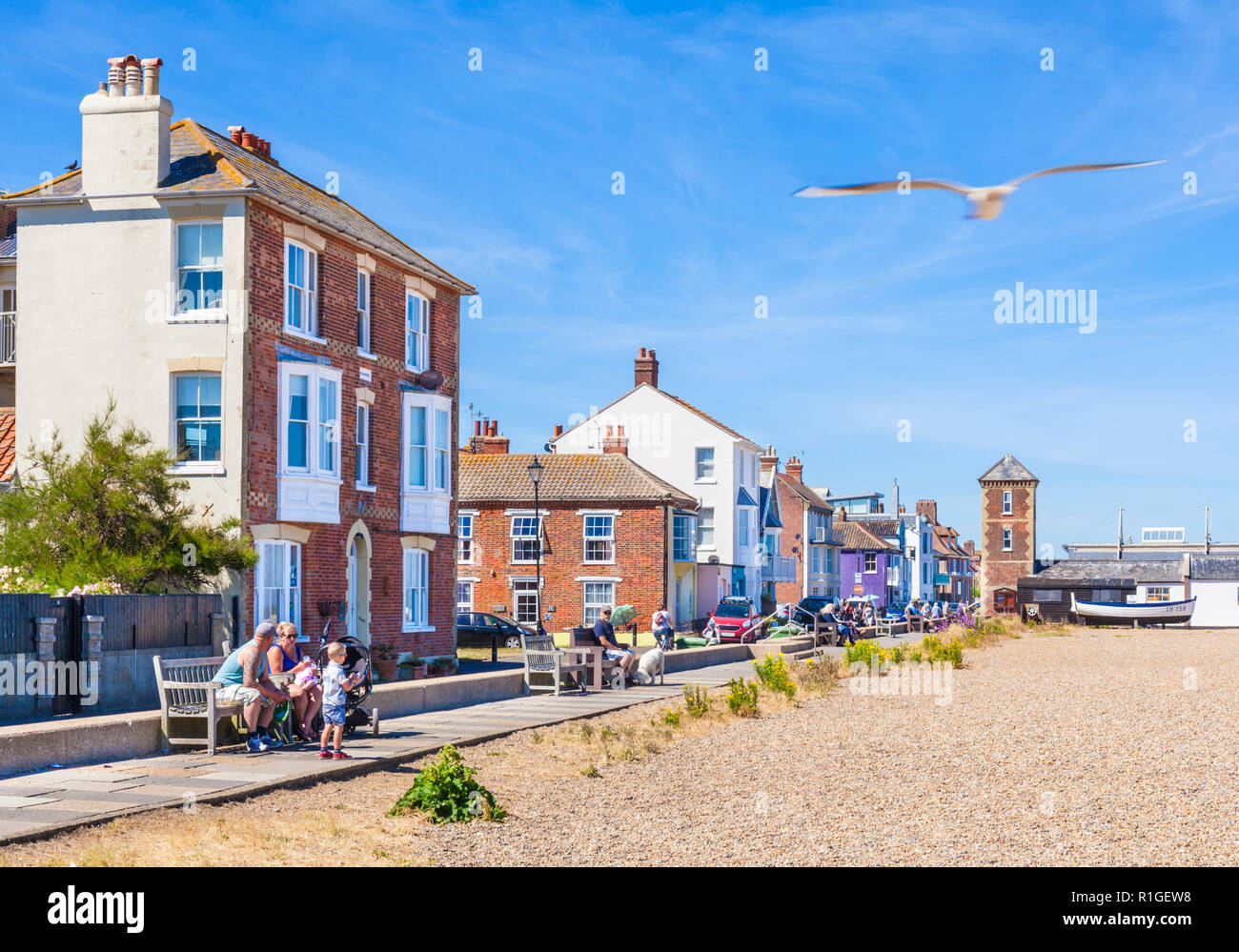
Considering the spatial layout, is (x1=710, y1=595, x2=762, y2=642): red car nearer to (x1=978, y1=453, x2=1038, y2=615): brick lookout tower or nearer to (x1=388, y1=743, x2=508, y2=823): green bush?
(x1=388, y1=743, x2=508, y2=823): green bush

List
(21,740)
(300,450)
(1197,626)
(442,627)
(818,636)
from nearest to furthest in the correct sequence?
(21,740) < (300,450) < (442,627) < (818,636) < (1197,626)

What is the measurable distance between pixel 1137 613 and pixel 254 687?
6976cm

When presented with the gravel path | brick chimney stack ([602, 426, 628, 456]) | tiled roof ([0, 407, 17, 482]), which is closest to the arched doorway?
tiled roof ([0, 407, 17, 482])

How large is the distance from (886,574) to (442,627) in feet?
242

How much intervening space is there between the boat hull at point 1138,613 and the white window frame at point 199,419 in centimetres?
6353

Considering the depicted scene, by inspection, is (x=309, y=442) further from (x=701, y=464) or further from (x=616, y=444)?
(x=701, y=464)

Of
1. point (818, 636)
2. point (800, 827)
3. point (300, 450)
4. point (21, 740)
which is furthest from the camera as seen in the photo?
point (818, 636)

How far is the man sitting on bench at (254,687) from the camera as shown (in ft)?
45.0

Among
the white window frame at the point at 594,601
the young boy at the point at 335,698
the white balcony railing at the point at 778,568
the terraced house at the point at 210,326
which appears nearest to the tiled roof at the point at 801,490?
the white balcony railing at the point at 778,568

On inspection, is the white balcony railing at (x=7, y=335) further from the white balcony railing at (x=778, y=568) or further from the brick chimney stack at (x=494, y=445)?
the white balcony railing at (x=778, y=568)

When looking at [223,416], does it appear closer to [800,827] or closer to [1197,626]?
[800,827]

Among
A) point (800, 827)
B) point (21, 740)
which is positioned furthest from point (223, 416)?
point (800, 827)

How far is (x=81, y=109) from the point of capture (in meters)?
24.5

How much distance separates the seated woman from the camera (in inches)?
572
